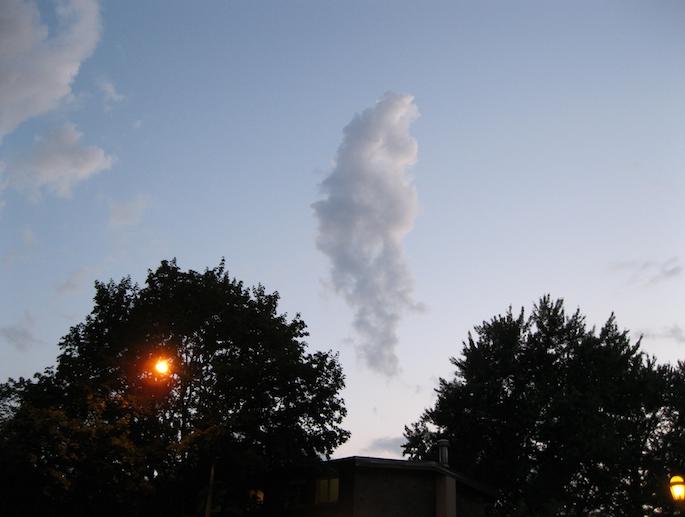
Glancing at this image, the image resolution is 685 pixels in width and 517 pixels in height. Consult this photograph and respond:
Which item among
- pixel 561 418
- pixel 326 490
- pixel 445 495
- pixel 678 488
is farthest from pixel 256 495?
pixel 678 488

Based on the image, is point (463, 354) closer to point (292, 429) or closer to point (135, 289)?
point (292, 429)

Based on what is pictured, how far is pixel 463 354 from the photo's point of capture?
53.7 meters

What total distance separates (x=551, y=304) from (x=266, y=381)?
89.6 ft

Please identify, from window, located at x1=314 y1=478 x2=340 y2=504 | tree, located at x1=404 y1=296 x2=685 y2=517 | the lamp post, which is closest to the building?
window, located at x1=314 y1=478 x2=340 y2=504

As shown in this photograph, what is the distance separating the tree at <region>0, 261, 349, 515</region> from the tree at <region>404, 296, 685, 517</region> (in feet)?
46.4

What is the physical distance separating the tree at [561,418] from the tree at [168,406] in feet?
46.4

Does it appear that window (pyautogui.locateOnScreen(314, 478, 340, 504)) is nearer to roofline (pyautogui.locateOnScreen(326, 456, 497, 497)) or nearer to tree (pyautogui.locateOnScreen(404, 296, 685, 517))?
roofline (pyautogui.locateOnScreen(326, 456, 497, 497))

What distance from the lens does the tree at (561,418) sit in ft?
150

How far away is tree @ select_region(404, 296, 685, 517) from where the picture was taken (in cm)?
4578

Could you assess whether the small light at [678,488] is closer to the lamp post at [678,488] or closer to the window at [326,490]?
the lamp post at [678,488]

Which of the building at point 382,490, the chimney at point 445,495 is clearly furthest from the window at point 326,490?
the chimney at point 445,495

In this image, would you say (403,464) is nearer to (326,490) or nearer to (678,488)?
(326,490)

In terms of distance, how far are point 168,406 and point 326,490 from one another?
1058 cm

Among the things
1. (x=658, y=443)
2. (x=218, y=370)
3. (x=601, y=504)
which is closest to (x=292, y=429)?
(x=218, y=370)
